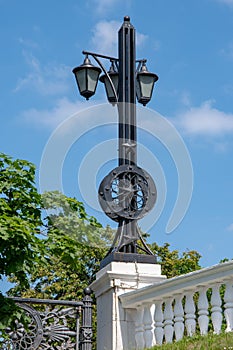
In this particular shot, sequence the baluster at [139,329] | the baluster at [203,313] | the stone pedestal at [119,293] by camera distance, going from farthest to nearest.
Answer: the stone pedestal at [119,293] → the baluster at [139,329] → the baluster at [203,313]

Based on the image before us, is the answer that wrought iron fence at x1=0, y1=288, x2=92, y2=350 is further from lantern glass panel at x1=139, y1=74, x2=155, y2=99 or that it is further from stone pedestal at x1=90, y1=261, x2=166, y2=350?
lantern glass panel at x1=139, y1=74, x2=155, y2=99

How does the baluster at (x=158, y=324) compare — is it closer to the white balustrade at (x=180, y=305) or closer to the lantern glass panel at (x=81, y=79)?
the white balustrade at (x=180, y=305)

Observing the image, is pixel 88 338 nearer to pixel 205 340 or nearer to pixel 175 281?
pixel 175 281

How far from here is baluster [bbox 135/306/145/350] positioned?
880 centimetres

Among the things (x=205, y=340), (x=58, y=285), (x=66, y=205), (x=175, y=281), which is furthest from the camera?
(x=58, y=285)

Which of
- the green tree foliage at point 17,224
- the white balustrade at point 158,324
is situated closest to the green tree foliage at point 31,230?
the green tree foliage at point 17,224

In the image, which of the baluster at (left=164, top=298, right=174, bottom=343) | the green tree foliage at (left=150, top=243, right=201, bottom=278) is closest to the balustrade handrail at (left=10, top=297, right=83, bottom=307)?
the baluster at (left=164, top=298, right=174, bottom=343)

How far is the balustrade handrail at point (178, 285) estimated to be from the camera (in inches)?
293

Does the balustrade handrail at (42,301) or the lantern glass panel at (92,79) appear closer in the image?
the balustrade handrail at (42,301)

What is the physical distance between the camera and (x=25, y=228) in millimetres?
8914

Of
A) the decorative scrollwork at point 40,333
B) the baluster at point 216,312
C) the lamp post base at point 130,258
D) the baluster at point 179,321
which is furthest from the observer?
the decorative scrollwork at point 40,333

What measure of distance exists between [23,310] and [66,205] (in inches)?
68.0

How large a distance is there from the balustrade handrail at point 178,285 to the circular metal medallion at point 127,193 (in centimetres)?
123

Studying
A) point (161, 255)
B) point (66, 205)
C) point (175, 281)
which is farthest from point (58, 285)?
point (175, 281)
